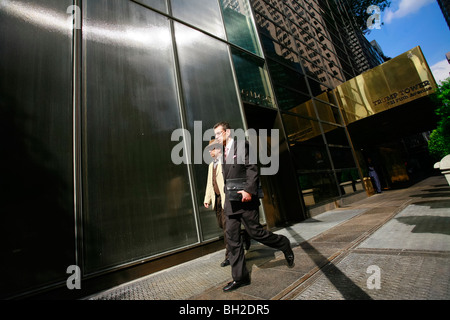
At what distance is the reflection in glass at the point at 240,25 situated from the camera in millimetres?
6848

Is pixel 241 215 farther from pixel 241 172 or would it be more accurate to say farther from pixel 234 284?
pixel 234 284

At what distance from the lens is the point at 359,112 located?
10703 millimetres

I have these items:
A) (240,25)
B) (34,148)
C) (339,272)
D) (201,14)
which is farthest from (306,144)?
(34,148)

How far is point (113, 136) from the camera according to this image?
3.45 meters

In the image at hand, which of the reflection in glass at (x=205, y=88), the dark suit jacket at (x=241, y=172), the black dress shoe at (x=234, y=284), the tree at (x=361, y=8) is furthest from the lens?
the tree at (x=361, y=8)

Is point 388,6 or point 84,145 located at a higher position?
point 388,6

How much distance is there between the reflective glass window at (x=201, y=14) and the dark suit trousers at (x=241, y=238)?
5.45 meters

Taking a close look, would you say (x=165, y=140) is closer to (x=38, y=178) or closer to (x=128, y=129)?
(x=128, y=129)

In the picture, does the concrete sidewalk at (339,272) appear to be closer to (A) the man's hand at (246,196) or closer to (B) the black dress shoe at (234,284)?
(B) the black dress shoe at (234,284)

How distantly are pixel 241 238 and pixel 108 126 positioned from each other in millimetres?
2849

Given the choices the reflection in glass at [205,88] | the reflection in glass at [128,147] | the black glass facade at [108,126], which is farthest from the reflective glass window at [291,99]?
the reflection in glass at [128,147]

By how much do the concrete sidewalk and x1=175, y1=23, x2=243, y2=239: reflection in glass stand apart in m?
1.35
